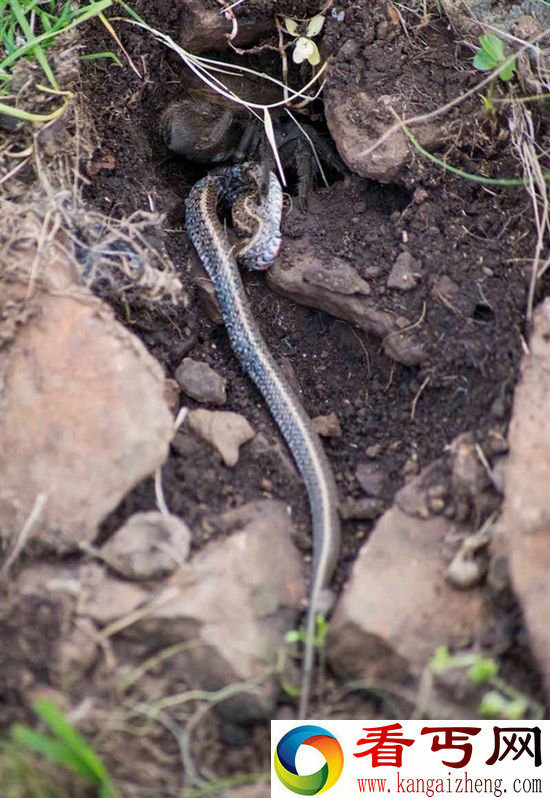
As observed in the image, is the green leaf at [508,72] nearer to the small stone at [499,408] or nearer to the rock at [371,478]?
the small stone at [499,408]

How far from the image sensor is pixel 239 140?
22.2ft

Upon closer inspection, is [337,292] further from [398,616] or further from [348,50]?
[398,616]

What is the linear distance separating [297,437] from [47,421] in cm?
138

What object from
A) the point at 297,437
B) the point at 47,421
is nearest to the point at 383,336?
the point at 297,437

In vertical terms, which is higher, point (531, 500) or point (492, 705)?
point (531, 500)

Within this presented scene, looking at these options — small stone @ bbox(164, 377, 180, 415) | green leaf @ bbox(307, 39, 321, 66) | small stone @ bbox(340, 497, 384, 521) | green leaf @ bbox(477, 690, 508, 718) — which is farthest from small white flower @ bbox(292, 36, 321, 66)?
green leaf @ bbox(477, 690, 508, 718)

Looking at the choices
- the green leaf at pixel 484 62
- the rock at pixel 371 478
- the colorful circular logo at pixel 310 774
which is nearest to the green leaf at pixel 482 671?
the colorful circular logo at pixel 310 774

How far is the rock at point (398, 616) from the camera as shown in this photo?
400 cm

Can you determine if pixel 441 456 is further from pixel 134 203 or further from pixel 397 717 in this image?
pixel 134 203

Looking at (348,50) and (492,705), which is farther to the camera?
(348,50)

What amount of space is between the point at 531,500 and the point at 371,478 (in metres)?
1.01

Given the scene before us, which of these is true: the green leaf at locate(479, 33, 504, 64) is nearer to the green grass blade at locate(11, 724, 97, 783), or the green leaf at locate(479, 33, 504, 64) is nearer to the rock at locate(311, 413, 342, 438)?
the rock at locate(311, 413, 342, 438)

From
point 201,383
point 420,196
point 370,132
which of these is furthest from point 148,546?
point 370,132

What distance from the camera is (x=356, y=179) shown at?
5.88 metres
